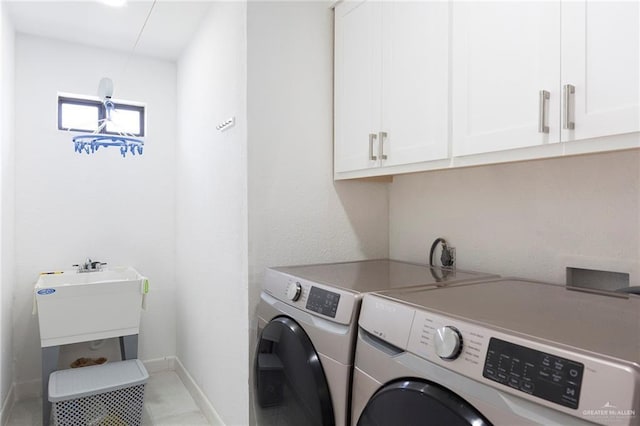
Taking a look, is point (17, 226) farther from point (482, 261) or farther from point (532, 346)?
point (532, 346)

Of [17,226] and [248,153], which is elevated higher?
[248,153]

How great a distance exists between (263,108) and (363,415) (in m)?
1.38

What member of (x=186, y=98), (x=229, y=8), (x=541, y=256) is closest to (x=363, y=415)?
(x=541, y=256)

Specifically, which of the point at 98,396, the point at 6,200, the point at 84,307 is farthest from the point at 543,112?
the point at 6,200

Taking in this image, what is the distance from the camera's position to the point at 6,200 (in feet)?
7.89

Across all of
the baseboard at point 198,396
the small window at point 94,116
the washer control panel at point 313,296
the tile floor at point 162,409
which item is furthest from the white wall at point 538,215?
the small window at point 94,116

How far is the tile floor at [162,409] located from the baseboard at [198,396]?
0.03 meters

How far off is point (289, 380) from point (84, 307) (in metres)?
1.72

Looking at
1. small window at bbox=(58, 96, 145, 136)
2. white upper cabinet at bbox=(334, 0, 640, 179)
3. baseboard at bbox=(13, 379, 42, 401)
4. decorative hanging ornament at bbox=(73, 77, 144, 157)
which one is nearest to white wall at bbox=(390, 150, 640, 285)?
white upper cabinet at bbox=(334, 0, 640, 179)

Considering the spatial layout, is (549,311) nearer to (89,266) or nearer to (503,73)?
(503,73)

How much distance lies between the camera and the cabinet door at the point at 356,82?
1735mm

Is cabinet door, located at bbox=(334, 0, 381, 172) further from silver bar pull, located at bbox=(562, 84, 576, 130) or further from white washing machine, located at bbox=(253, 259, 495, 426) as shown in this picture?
silver bar pull, located at bbox=(562, 84, 576, 130)

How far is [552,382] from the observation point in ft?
2.23

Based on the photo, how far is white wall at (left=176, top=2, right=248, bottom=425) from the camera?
6.44 ft
